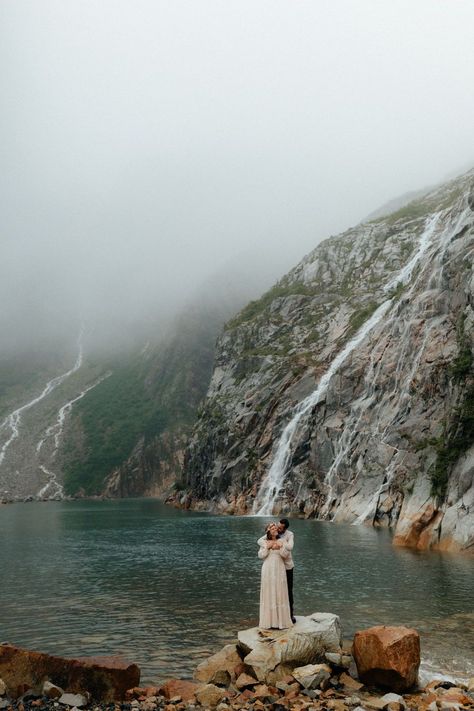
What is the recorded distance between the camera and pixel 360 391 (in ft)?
234

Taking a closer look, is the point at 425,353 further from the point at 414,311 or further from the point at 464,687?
the point at 464,687

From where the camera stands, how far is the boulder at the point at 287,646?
13.9 metres

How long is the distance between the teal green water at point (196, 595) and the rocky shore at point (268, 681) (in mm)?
1722

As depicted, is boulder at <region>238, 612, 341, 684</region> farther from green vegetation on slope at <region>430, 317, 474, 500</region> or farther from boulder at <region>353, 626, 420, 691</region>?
green vegetation on slope at <region>430, 317, 474, 500</region>

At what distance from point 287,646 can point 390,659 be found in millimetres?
2534

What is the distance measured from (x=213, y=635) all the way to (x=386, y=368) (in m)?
51.1

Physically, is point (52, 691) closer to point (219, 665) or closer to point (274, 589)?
point (219, 665)

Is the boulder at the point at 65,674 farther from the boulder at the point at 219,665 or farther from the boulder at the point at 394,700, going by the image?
the boulder at the point at 394,700

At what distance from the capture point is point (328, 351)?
285ft

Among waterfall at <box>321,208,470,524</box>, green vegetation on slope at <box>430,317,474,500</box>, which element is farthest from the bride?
waterfall at <box>321,208,470,524</box>

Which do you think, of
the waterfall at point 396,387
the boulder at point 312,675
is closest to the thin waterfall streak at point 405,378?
the waterfall at point 396,387

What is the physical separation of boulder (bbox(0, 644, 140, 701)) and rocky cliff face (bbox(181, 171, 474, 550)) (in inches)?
1130

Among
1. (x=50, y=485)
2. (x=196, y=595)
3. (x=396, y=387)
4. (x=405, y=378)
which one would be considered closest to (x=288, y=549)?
(x=196, y=595)

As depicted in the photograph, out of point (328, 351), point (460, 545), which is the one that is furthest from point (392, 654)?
point (328, 351)
